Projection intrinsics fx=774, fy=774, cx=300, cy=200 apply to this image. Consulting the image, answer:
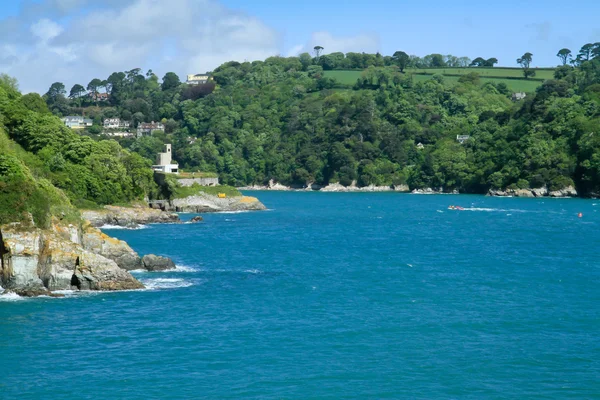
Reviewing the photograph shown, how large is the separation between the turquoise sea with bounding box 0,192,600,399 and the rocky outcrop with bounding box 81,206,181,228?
60.7 feet

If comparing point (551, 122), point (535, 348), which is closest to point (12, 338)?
point (535, 348)

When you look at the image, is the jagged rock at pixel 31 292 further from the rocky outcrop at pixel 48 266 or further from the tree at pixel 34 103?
the tree at pixel 34 103

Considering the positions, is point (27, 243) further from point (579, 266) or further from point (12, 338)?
point (579, 266)

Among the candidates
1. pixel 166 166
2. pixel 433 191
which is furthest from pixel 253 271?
pixel 433 191

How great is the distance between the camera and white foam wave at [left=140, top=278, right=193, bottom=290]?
4905 centimetres

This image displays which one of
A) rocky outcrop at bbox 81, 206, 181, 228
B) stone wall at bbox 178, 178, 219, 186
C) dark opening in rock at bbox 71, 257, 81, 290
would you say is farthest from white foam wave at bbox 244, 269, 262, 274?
stone wall at bbox 178, 178, 219, 186

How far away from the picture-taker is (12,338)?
36.2m

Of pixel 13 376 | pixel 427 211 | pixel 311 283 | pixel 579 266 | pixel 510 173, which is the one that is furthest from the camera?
pixel 510 173

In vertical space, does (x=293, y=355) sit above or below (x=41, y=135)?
below

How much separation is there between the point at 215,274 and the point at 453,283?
54.9 feet

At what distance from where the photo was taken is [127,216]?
302 ft

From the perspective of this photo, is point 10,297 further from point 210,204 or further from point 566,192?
point 566,192

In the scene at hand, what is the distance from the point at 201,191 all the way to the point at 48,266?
74.6 metres

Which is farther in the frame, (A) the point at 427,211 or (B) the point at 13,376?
(A) the point at 427,211
